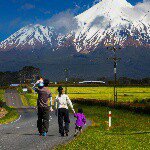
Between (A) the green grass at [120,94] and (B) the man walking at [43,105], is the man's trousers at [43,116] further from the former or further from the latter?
(A) the green grass at [120,94]


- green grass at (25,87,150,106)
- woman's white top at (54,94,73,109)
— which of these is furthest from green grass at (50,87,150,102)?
woman's white top at (54,94,73,109)

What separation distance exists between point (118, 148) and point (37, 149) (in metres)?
2.53

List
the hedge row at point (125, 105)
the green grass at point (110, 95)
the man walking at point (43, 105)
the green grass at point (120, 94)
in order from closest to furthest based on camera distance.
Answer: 1. the man walking at point (43, 105)
2. the hedge row at point (125, 105)
3. the green grass at point (110, 95)
4. the green grass at point (120, 94)

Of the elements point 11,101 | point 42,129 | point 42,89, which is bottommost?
point 11,101

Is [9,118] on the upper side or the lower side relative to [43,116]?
lower

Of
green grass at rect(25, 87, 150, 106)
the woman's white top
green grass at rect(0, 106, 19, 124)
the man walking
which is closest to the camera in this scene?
the man walking

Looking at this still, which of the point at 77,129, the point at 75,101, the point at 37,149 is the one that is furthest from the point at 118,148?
the point at 75,101

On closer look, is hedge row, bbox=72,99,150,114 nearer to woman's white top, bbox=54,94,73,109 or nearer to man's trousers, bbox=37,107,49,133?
woman's white top, bbox=54,94,73,109

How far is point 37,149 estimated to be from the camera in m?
Answer: 15.1

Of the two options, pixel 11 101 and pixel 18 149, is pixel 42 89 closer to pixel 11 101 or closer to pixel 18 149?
pixel 18 149

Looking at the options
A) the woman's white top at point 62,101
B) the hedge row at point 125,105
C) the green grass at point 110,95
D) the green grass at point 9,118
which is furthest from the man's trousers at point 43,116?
the green grass at point 110,95

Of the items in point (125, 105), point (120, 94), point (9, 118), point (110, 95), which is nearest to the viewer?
point (9, 118)

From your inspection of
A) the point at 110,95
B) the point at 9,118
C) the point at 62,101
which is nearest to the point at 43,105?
the point at 62,101

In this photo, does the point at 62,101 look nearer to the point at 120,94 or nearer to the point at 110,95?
the point at 110,95
